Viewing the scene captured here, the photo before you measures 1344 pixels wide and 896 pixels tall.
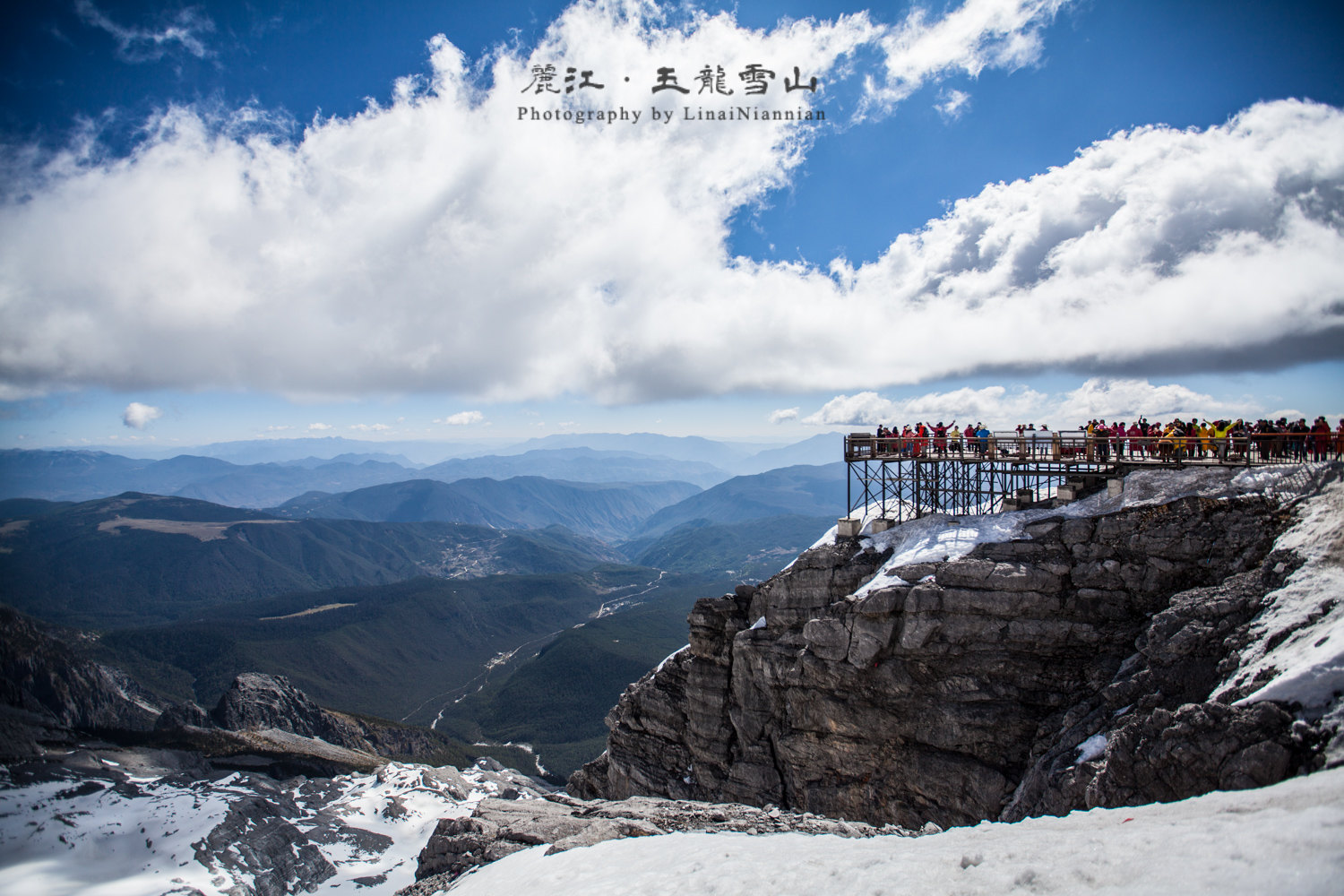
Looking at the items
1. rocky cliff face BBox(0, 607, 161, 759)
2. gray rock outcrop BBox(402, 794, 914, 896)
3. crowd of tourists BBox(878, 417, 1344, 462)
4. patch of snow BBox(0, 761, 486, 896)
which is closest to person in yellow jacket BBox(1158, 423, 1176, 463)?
crowd of tourists BBox(878, 417, 1344, 462)

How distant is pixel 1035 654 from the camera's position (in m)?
24.5

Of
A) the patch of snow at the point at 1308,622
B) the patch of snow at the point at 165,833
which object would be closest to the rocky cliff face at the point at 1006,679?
the patch of snow at the point at 1308,622

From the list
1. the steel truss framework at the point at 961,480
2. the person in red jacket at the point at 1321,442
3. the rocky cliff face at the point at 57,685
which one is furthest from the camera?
the rocky cliff face at the point at 57,685

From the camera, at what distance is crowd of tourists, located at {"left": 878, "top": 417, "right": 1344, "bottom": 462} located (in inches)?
1005

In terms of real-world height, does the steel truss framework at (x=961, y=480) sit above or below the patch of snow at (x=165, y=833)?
above

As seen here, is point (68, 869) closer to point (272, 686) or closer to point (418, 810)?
point (418, 810)

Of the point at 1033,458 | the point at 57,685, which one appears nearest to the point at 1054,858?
the point at 1033,458

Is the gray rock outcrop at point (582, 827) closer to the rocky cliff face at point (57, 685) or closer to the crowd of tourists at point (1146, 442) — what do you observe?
the crowd of tourists at point (1146, 442)

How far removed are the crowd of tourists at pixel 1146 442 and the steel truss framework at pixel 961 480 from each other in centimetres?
73

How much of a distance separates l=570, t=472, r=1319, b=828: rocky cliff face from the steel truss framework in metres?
4.42

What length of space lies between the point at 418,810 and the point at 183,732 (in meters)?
57.1

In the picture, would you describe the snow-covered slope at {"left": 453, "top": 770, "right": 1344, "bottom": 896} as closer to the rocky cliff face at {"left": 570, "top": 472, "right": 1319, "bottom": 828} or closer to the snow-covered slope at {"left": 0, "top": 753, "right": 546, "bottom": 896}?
the rocky cliff face at {"left": 570, "top": 472, "right": 1319, "bottom": 828}

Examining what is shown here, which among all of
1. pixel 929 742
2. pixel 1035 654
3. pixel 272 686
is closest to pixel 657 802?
pixel 929 742

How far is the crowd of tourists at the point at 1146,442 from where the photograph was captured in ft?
83.8
